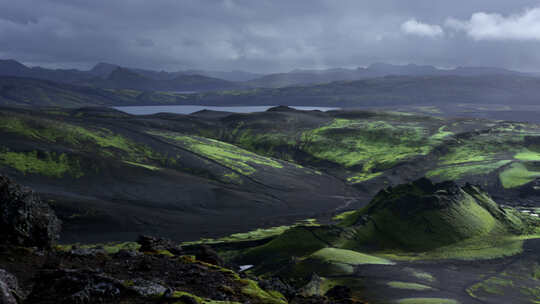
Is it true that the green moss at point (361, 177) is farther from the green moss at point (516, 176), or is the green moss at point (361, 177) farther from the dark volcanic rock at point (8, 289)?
the dark volcanic rock at point (8, 289)

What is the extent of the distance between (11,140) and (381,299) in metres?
91.3

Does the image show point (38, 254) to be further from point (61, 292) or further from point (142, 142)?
point (142, 142)

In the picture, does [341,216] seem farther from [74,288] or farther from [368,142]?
[368,142]

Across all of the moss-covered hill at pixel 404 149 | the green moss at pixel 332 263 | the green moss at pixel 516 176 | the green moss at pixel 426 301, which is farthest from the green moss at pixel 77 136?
the green moss at pixel 516 176

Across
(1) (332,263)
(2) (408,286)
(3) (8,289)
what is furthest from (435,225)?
(3) (8,289)

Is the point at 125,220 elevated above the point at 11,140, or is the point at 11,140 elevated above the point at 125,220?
the point at 11,140

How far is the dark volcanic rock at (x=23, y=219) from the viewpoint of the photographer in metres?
16.9

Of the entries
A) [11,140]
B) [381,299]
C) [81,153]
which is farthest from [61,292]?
[11,140]

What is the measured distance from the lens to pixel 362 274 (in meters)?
34.3

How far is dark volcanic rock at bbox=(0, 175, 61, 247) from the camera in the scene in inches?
664

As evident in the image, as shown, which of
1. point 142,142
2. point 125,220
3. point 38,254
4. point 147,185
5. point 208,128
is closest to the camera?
point 38,254

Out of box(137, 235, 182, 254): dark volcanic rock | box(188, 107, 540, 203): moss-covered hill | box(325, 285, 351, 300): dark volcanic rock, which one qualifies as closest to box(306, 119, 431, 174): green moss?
box(188, 107, 540, 203): moss-covered hill

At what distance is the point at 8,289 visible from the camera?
11531mm

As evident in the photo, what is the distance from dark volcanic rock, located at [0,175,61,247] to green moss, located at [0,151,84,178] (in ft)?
230
